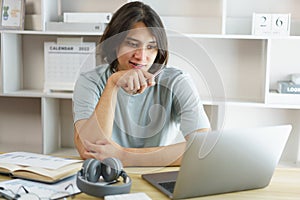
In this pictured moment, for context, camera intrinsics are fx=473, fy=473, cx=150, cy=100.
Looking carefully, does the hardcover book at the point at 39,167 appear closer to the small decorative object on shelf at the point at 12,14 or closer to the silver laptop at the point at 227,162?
the silver laptop at the point at 227,162

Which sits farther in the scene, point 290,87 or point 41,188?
point 290,87

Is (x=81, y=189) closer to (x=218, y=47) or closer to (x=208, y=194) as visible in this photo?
(x=208, y=194)

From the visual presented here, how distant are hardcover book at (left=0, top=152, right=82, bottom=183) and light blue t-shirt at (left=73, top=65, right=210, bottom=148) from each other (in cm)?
26

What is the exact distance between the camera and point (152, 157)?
5.36 feet

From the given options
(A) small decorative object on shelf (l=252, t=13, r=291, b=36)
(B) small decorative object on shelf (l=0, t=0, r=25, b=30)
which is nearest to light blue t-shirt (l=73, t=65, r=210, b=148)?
(A) small decorative object on shelf (l=252, t=13, r=291, b=36)

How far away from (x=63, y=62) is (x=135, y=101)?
107 cm

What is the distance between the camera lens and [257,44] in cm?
276

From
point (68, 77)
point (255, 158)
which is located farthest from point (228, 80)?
point (255, 158)

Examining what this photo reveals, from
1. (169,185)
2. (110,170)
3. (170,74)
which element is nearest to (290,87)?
(170,74)

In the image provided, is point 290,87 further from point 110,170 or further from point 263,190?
point 110,170

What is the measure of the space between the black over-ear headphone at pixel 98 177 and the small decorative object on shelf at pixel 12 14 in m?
1.70

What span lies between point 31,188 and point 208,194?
0.50 m

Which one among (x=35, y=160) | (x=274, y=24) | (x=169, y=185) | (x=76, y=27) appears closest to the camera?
(x=169, y=185)

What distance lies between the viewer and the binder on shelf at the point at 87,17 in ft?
8.82
